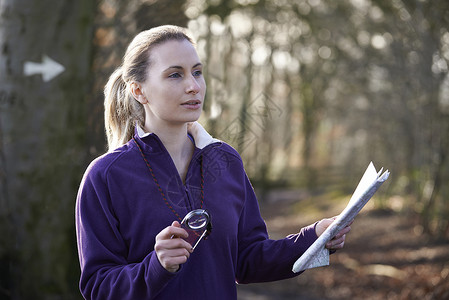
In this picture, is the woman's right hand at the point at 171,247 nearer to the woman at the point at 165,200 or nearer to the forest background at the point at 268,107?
the woman at the point at 165,200

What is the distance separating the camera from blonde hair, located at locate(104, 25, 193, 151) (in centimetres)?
222

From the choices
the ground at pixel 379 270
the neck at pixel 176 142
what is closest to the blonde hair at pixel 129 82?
the neck at pixel 176 142

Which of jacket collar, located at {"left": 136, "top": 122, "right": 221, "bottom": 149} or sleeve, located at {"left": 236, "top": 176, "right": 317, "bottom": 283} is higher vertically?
jacket collar, located at {"left": 136, "top": 122, "right": 221, "bottom": 149}

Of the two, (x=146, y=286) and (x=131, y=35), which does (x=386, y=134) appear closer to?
(x=131, y=35)

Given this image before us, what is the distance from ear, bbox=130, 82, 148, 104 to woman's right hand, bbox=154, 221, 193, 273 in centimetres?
66

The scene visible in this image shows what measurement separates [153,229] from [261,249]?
54 centimetres

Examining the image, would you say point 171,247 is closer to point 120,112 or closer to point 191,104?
point 191,104

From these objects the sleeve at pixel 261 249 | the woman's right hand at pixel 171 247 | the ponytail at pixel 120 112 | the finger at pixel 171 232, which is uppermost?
the ponytail at pixel 120 112

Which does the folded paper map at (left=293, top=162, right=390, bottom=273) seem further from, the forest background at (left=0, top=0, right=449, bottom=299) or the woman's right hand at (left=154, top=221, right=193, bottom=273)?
the forest background at (left=0, top=0, right=449, bottom=299)

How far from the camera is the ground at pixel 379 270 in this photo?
22.7 feet

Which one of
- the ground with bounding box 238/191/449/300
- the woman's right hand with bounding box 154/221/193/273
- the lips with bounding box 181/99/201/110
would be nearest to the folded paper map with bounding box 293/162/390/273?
the woman's right hand with bounding box 154/221/193/273

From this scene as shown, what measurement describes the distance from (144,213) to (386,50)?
10210 millimetres

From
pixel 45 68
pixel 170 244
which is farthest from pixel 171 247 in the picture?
pixel 45 68

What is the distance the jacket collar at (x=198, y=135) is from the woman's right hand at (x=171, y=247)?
0.55 meters
